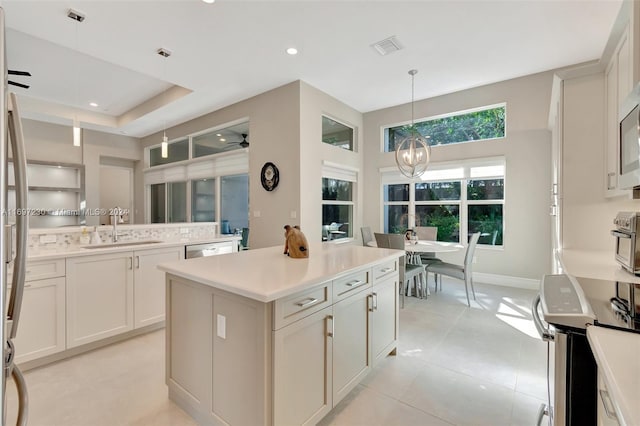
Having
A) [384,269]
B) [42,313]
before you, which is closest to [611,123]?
[384,269]

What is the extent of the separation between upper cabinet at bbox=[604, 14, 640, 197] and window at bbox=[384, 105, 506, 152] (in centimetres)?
272

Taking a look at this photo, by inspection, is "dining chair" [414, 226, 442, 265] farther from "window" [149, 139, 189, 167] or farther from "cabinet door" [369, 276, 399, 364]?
"window" [149, 139, 189, 167]

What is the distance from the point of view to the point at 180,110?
5703mm

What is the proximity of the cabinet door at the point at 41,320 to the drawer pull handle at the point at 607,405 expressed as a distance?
10.8 ft

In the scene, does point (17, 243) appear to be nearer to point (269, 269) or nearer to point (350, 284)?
point (269, 269)

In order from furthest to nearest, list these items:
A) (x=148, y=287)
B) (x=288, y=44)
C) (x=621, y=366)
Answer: (x=288, y=44) → (x=148, y=287) → (x=621, y=366)

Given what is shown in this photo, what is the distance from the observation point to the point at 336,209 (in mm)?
5723

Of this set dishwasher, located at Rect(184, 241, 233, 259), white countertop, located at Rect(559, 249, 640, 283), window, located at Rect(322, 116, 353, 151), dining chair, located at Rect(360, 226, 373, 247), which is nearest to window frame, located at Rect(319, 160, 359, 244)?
window, located at Rect(322, 116, 353, 151)

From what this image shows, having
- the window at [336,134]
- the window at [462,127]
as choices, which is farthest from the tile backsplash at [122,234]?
the window at [462,127]

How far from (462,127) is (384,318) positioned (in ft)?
14.0

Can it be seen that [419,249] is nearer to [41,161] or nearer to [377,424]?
[377,424]

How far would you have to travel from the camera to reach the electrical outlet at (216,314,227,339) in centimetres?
150

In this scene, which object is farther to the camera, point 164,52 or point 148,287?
point 164,52

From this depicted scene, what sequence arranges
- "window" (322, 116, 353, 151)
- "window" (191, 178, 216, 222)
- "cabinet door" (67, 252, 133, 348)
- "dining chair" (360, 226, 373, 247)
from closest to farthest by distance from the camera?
"cabinet door" (67, 252, 133, 348) < "dining chair" (360, 226, 373, 247) < "window" (322, 116, 353, 151) < "window" (191, 178, 216, 222)
